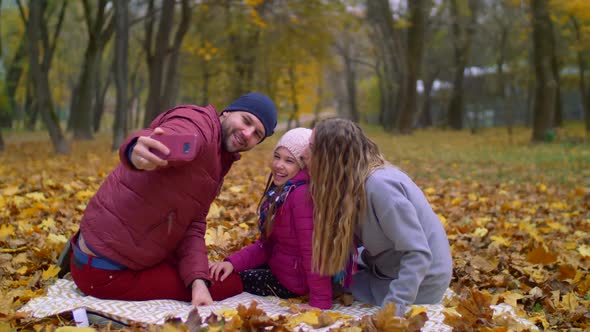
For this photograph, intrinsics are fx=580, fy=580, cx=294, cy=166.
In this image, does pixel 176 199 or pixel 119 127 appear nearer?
pixel 176 199

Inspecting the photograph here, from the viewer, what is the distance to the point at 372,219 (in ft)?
9.96

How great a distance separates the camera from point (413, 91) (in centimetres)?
2423

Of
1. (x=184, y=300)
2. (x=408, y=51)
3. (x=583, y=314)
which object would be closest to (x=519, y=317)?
(x=583, y=314)

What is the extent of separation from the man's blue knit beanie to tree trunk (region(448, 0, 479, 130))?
26717 millimetres

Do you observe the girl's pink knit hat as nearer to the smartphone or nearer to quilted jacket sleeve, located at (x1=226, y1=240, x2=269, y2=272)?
quilted jacket sleeve, located at (x1=226, y1=240, x2=269, y2=272)

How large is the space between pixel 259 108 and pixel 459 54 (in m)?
31.0

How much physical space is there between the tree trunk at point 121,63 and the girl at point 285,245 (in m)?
10.6

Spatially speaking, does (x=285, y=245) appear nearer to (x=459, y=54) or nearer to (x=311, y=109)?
(x=311, y=109)

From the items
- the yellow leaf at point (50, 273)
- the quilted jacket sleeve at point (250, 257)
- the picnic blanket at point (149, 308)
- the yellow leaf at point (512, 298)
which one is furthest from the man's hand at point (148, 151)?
the yellow leaf at point (512, 298)

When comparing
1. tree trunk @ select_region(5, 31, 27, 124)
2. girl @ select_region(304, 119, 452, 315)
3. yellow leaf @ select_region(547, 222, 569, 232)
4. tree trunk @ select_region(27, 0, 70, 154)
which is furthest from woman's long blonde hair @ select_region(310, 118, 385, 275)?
tree trunk @ select_region(5, 31, 27, 124)

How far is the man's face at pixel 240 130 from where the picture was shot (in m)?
3.05

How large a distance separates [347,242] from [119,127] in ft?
37.3

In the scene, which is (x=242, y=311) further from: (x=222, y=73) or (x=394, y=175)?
(x=222, y=73)

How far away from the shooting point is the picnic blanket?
2.77 metres
